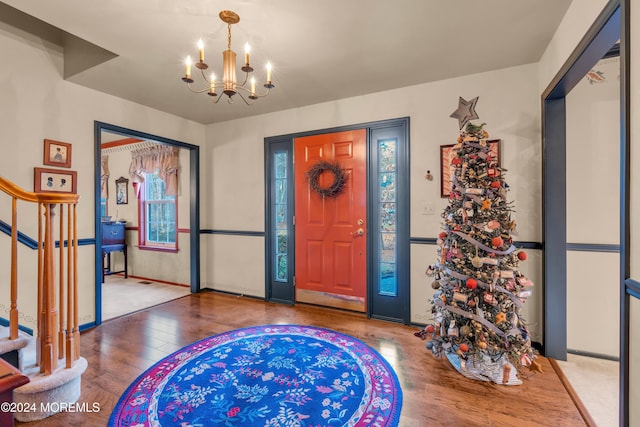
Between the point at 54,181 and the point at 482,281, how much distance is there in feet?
12.6

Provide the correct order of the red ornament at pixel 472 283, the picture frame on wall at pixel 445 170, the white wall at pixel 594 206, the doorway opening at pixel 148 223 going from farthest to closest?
the doorway opening at pixel 148 223 → the picture frame on wall at pixel 445 170 → the white wall at pixel 594 206 → the red ornament at pixel 472 283

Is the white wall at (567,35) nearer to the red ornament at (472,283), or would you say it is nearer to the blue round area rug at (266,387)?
the red ornament at (472,283)

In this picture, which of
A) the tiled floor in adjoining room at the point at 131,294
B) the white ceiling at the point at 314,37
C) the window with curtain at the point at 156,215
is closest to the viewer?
the white ceiling at the point at 314,37

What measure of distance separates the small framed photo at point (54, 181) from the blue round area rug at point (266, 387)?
1975mm

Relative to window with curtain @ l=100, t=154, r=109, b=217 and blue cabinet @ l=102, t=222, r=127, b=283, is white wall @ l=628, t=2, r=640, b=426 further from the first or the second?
window with curtain @ l=100, t=154, r=109, b=217

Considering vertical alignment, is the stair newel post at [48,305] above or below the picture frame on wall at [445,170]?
below

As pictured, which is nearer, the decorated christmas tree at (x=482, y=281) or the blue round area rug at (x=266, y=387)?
the blue round area rug at (x=266, y=387)

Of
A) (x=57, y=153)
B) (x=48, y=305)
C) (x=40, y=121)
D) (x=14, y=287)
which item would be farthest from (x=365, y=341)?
(x=40, y=121)

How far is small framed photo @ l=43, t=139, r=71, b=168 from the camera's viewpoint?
2.94m

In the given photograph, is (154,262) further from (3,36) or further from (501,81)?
(501,81)

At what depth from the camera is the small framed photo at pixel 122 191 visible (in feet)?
19.0

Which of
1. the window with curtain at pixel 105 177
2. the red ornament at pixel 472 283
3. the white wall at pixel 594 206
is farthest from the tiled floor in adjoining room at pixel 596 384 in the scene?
the window with curtain at pixel 105 177

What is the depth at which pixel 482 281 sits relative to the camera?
87.6 inches

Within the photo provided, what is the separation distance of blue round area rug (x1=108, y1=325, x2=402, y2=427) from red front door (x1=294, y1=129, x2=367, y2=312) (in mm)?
879
